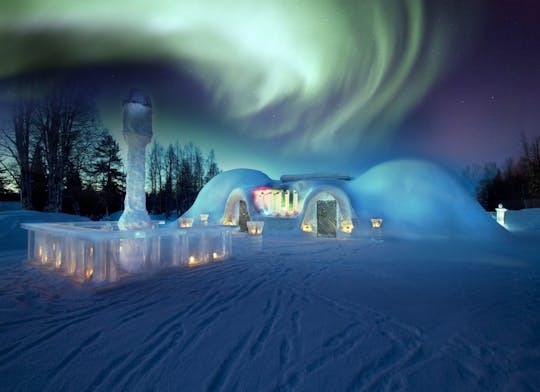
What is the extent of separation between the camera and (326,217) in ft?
52.1

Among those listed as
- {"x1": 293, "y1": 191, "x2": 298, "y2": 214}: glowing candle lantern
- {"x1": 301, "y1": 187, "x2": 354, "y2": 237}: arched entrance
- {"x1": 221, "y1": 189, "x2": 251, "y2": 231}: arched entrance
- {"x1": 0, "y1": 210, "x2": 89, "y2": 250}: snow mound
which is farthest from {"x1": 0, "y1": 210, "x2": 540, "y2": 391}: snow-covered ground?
{"x1": 221, "y1": 189, "x2": 251, "y2": 231}: arched entrance

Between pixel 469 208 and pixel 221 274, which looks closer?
pixel 221 274

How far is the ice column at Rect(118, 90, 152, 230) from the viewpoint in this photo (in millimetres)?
6172

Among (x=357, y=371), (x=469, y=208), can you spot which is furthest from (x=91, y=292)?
(x=469, y=208)

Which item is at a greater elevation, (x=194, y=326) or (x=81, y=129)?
(x=81, y=129)

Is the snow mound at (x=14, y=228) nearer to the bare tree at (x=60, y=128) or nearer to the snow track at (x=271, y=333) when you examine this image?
the bare tree at (x=60, y=128)

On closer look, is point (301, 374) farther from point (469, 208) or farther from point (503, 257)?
point (469, 208)

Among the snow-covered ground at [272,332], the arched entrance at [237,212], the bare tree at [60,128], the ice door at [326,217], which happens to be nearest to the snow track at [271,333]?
the snow-covered ground at [272,332]

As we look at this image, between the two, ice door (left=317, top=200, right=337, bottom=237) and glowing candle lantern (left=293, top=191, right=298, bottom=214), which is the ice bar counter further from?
glowing candle lantern (left=293, top=191, right=298, bottom=214)

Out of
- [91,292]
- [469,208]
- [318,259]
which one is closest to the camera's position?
[91,292]

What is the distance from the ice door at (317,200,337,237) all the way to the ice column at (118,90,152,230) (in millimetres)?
11355

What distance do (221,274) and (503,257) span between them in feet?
28.4

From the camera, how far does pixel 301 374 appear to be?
83.3 inches

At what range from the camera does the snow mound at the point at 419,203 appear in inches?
534
